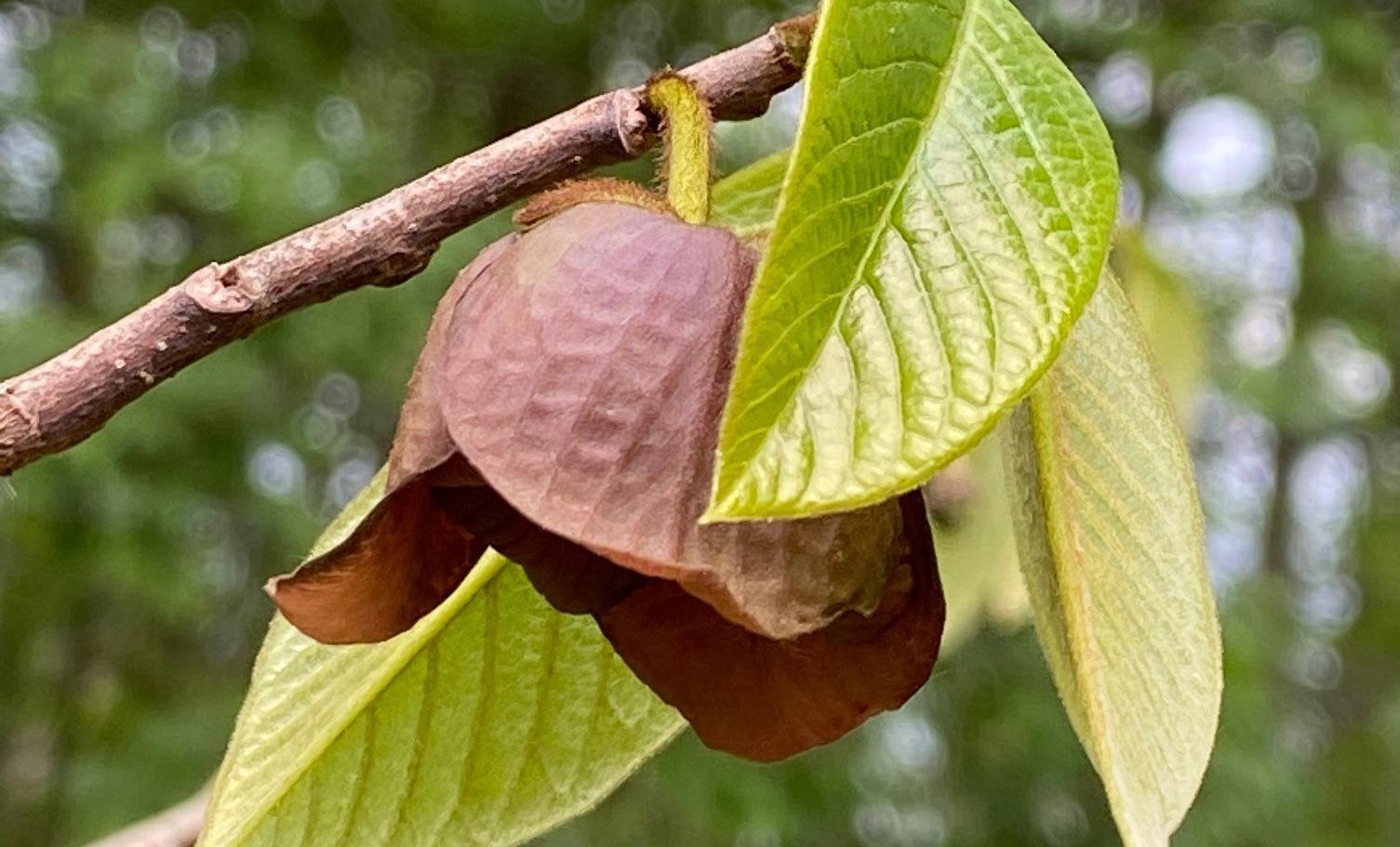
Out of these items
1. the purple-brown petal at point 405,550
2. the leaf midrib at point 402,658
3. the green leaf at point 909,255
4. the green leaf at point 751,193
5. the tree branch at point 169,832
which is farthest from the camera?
the tree branch at point 169,832

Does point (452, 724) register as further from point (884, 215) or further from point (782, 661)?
point (884, 215)

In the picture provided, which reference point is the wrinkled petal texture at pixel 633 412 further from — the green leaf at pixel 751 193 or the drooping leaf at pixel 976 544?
the drooping leaf at pixel 976 544

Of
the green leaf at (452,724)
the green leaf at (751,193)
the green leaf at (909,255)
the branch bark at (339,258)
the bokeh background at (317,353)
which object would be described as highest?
the green leaf at (909,255)

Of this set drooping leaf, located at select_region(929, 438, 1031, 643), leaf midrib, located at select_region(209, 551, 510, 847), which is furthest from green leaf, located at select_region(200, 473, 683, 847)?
drooping leaf, located at select_region(929, 438, 1031, 643)

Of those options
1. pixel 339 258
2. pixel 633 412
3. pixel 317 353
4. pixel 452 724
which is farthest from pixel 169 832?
pixel 317 353

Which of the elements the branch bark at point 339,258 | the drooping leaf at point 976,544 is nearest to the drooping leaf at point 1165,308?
the drooping leaf at point 976,544
